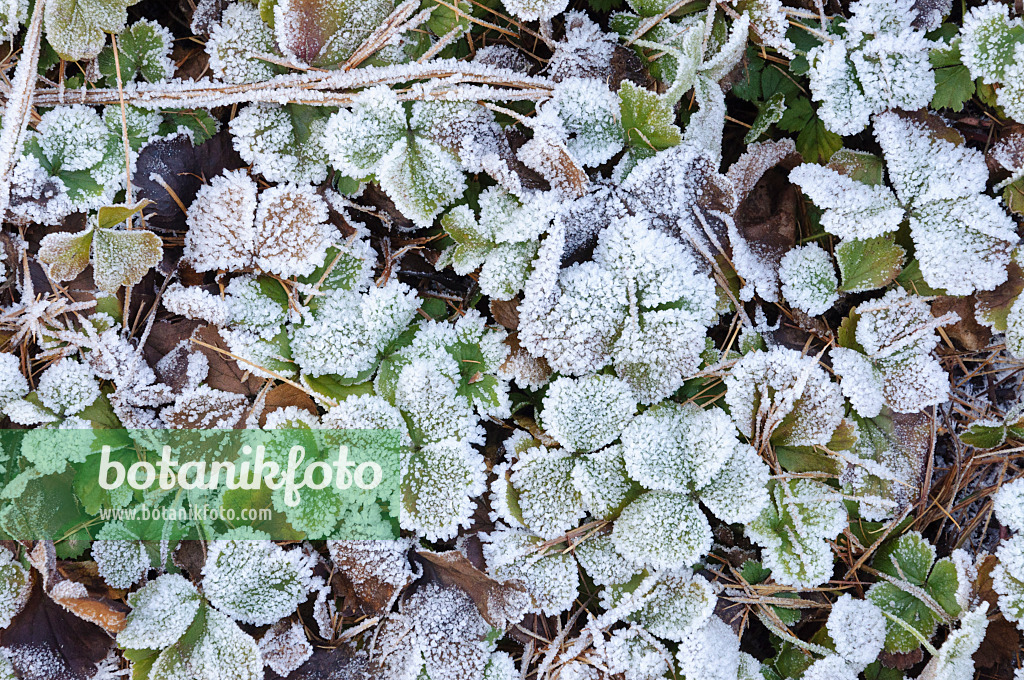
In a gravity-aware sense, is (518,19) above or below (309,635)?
above

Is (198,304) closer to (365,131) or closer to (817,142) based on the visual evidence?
(365,131)

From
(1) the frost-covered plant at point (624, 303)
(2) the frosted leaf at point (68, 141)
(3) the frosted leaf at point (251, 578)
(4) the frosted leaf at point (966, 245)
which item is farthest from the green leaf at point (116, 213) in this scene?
(4) the frosted leaf at point (966, 245)

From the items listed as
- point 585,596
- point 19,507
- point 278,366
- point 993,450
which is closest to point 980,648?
point 993,450

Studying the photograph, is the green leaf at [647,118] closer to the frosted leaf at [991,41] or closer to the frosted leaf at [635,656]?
the frosted leaf at [991,41]

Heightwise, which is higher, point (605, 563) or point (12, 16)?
point (12, 16)

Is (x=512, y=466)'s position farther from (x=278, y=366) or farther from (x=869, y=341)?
(x=869, y=341)

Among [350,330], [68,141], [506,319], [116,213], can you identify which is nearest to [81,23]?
[68,141]
